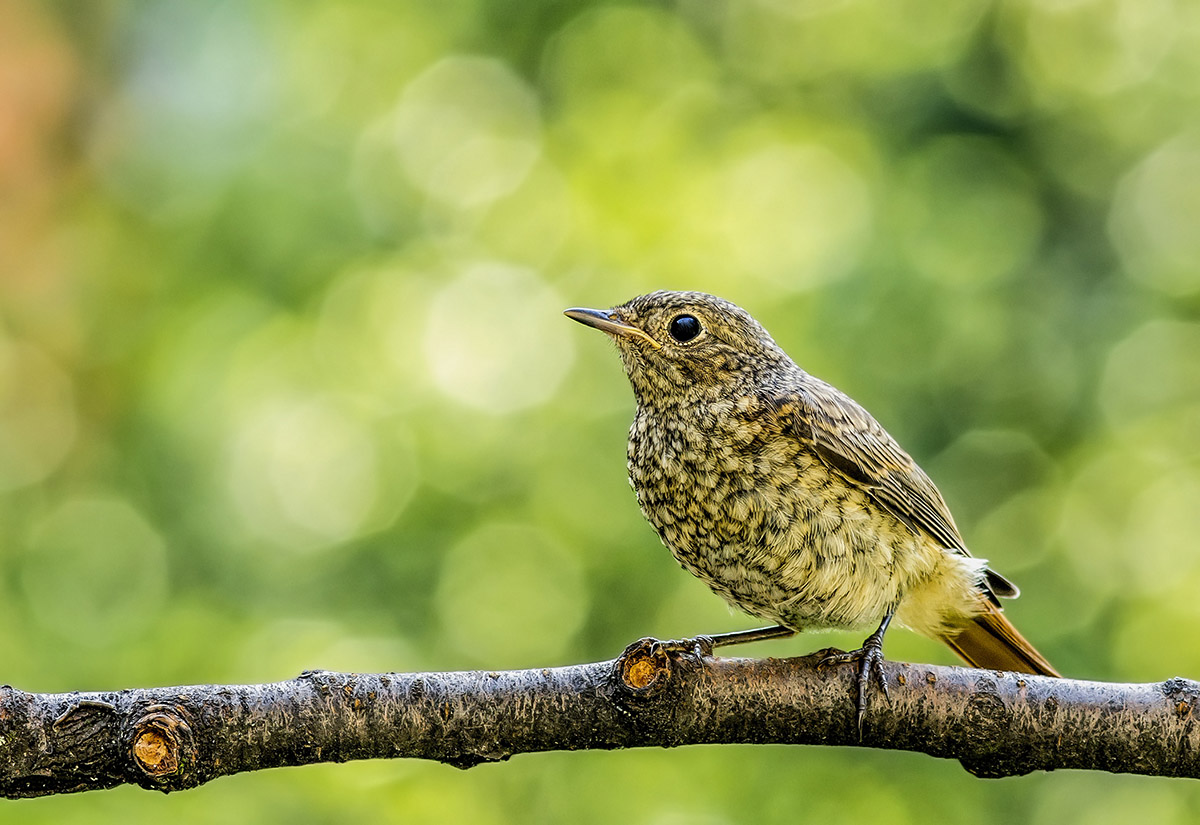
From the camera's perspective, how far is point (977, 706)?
2.82 metres

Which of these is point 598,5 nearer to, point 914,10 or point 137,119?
point 914,10

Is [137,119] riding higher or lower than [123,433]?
higher

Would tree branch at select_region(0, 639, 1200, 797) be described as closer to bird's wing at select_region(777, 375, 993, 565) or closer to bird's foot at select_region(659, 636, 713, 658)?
bird's foot at select_region(659, 636, 713, 658)

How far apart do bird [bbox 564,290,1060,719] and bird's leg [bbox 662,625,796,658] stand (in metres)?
0.01

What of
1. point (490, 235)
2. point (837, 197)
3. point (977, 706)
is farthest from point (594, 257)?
point (977, 706)

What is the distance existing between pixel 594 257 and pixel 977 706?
3460 mm

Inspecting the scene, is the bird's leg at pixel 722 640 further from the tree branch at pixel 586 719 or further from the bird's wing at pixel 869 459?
the bird's wing at pixel 869 459

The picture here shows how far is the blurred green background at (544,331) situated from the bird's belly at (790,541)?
196 cm

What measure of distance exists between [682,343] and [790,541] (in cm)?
83

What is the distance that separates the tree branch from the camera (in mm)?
2312

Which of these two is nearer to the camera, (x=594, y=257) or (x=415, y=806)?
(x=415, y=806)

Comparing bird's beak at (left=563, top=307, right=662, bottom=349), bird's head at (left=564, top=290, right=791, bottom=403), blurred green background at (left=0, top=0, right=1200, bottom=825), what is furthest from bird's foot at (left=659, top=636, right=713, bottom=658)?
blurred green background at (left=0, top=0, right=1200, bottom=825)

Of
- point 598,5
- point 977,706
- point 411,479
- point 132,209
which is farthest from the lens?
point 598,5

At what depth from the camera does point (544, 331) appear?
584 cm
